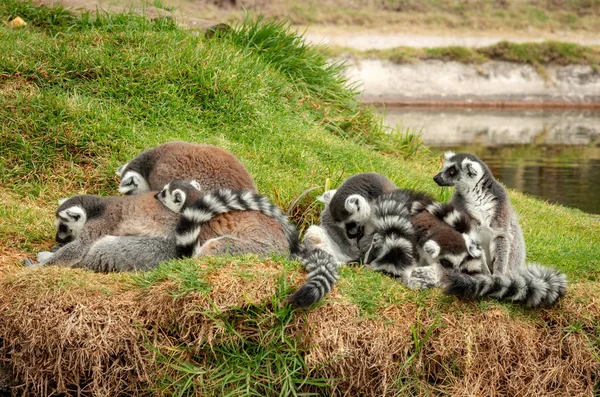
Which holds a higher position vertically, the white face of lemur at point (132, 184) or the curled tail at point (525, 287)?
the curled tail at point (525, 287)

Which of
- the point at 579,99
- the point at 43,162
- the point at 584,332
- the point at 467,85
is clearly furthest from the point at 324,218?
the point at 579,99

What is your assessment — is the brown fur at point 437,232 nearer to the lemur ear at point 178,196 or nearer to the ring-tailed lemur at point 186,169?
the ring-tailed lemur at point 186,169

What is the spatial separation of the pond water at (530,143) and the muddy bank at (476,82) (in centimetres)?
51

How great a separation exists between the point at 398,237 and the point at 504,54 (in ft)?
76.5

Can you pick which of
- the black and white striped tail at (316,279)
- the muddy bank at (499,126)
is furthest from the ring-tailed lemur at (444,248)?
the muddy bank at (499,126)

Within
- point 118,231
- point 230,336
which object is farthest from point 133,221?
point 230,336

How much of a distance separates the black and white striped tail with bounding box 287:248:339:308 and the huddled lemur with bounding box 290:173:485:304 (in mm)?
16

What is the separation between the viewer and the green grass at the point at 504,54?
1045 inches

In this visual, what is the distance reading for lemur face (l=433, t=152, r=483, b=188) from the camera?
541cm

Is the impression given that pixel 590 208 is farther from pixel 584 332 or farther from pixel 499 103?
pixel 499 103

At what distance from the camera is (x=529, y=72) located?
27.3m

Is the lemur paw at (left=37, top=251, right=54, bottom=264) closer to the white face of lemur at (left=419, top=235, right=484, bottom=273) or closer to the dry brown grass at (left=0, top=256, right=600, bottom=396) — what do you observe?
the dry brown grass at (left=0, top=256, right=600, bottom=396)

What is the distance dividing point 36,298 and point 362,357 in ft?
5.94

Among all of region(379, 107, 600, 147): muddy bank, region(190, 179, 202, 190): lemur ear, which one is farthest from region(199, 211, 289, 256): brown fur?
region(379, 107, 600, 147): muddy bank
